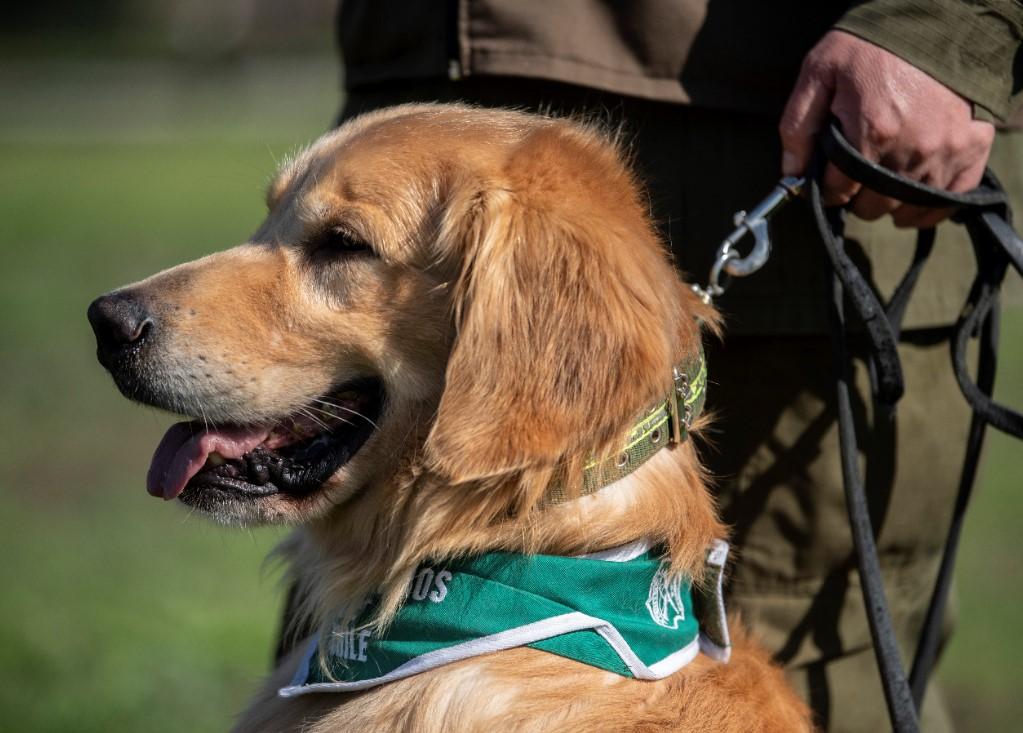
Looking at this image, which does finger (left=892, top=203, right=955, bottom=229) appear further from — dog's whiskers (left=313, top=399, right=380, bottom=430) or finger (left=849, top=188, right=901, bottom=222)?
dog's whiskers (left=313, top=399, right=380, bottom=430)

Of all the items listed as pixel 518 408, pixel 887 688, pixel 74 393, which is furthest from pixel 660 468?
pixel 74 393

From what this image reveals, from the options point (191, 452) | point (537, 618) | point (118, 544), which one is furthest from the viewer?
point (118, 544)

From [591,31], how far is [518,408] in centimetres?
115

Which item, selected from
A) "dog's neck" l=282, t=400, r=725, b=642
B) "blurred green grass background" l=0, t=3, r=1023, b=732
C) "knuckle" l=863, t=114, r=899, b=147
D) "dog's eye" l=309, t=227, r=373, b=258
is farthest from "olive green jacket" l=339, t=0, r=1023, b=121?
"dog's neck" l=282, t=400, r=725, b=642

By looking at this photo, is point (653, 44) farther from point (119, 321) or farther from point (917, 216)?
point (119, 321)

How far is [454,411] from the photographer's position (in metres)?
2.46

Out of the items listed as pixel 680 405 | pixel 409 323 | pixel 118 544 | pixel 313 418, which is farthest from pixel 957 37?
pixel 118 544

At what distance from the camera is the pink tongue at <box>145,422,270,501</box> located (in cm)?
272

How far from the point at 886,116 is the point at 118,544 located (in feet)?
18.1

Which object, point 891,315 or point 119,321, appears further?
point 891,315

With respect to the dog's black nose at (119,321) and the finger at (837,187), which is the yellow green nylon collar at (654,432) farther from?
the dog's black nose at (119,321)

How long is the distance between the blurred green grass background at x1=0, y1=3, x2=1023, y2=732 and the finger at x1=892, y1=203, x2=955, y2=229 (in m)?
1.71

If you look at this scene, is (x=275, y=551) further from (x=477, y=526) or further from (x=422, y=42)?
(x=422, y=42)

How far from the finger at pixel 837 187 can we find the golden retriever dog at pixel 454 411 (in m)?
0.45
